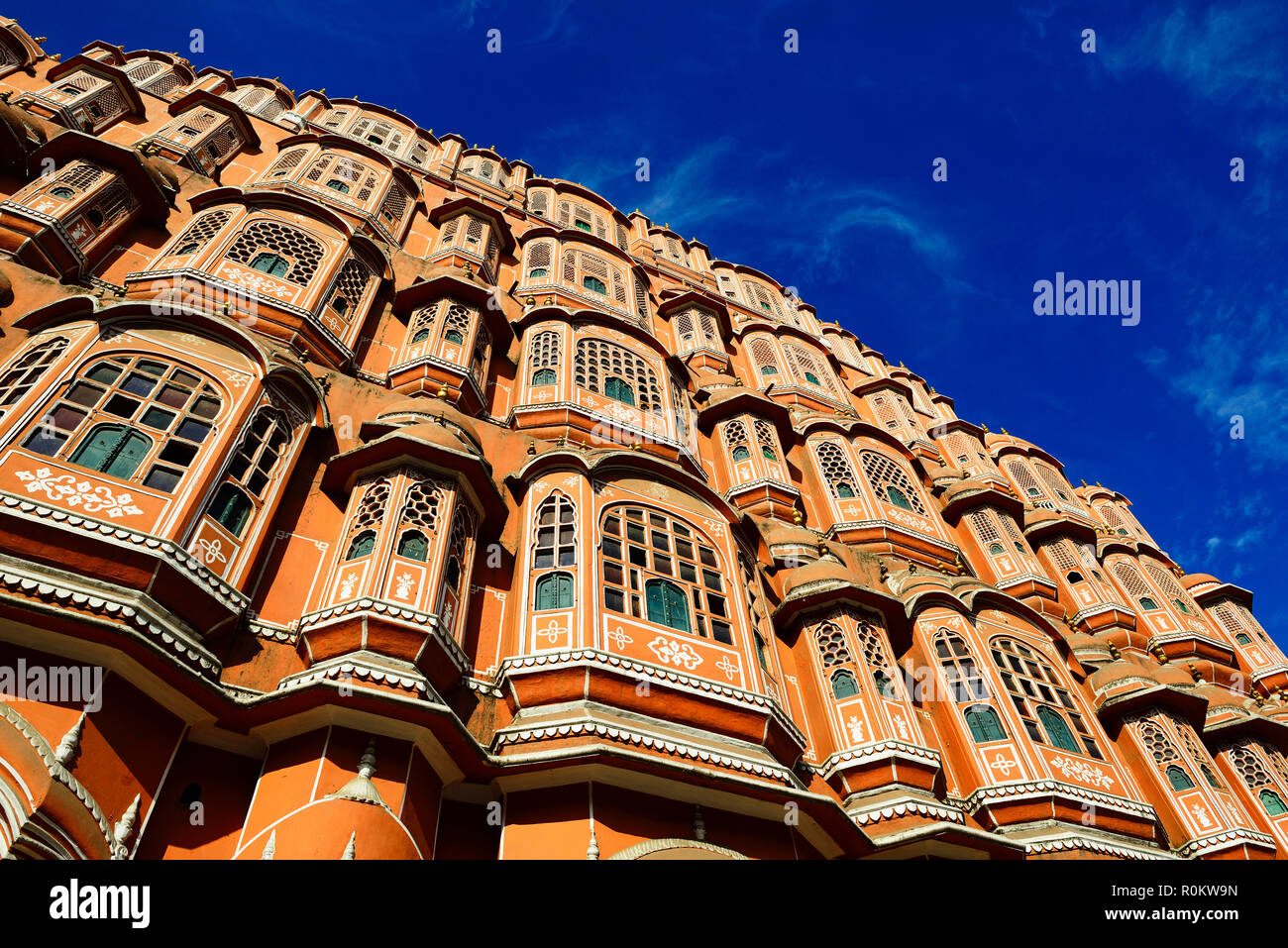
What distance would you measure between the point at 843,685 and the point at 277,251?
13.0 m

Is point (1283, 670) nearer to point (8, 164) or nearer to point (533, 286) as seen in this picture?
point (533, 286)

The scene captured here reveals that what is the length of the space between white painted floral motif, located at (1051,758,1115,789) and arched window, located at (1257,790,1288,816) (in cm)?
580

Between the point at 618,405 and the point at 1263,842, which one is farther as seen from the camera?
the point at 618,405

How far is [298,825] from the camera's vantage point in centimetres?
777

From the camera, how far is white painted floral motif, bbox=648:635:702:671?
1116 cm

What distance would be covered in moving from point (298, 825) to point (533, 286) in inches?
656

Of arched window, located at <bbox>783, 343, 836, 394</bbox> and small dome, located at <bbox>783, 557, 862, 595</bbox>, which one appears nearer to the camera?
small dome, located at <bbox>783, 557, 862, 595</bbox>

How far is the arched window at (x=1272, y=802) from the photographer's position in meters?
16.9

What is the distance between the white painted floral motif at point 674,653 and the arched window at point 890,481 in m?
10.6

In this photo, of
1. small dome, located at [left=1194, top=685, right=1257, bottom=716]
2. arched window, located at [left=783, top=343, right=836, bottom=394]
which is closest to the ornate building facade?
small dome, located at [left=1194, top=685, right=1257, bottom=716]

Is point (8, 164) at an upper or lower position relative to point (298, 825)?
upper

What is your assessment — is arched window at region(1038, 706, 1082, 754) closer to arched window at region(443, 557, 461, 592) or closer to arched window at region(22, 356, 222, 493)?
arched window at region(443, 557, 461, 592)
